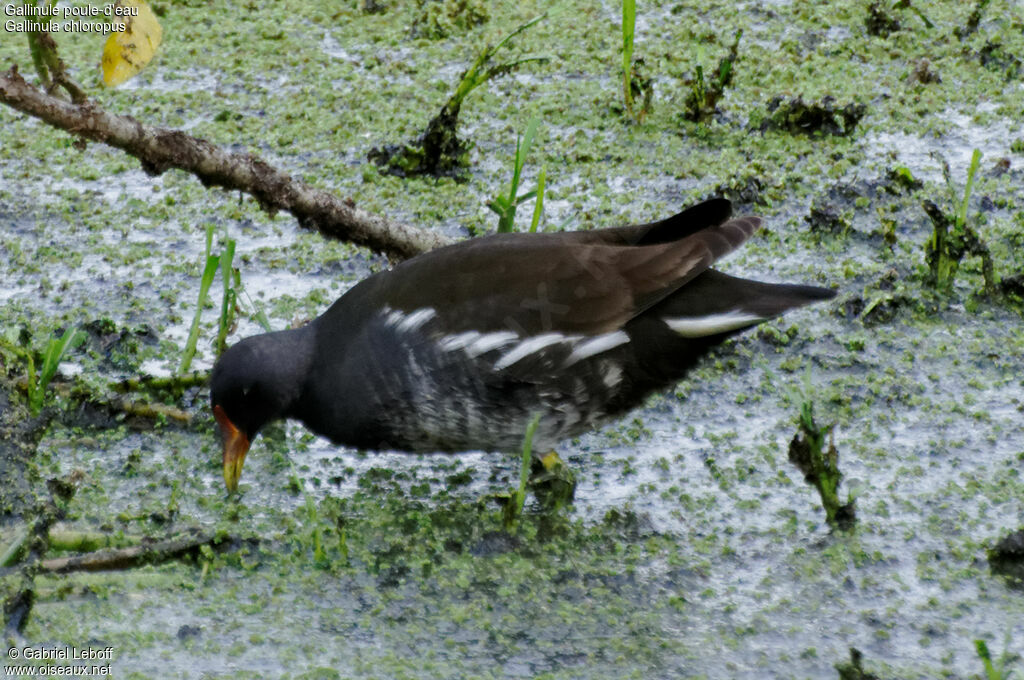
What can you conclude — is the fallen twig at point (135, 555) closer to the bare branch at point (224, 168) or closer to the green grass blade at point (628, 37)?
the bare branch at point (224, 168)

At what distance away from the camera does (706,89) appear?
4.75 meters

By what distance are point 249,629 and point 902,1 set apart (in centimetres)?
389

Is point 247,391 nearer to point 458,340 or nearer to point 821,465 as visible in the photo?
point 458,340

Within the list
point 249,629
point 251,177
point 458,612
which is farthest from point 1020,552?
point 251,177

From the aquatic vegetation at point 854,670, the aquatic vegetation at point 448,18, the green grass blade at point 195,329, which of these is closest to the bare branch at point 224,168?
the green grass blade at point 195,329

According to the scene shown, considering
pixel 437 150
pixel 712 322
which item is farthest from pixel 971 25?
pixel 712 322

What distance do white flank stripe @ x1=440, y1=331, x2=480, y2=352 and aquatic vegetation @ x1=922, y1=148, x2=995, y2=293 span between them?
146cm

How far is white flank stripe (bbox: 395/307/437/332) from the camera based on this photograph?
318 cm

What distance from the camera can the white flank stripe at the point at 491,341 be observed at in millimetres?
3129

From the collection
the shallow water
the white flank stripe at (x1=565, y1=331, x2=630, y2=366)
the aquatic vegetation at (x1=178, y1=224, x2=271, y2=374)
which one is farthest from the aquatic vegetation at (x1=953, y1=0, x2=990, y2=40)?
the aquatic vegetation at (x1=178, y1=224, x2=271, y2=374)

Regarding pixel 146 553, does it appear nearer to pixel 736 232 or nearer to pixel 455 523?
pixel 455 523

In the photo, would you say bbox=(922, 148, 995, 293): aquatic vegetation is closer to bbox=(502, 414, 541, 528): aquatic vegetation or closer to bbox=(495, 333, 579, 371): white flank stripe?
bbox=(495, 333, 579, 371): white flank stripe

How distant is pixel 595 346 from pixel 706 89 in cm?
189

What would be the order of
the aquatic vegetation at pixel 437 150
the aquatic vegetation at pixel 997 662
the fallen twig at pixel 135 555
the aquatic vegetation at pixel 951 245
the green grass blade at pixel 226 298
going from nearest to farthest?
the aquatic vegetation at pixel 997 662
the fallen twig at pixel 135 555
the green grass blade at pixel 226 298
the aquatic vegetation at pixel 951 245
the aquatic vegetation at pixel 437 150
